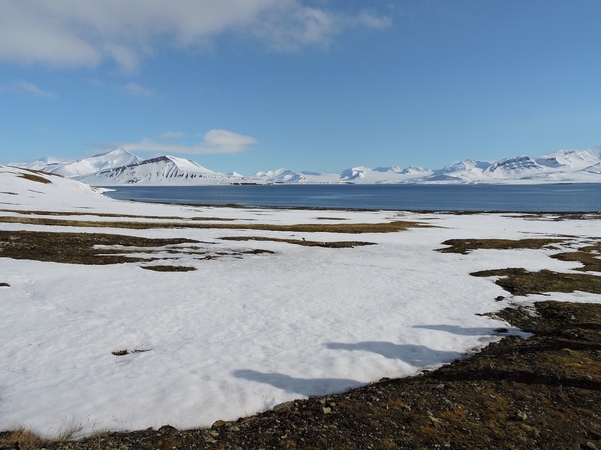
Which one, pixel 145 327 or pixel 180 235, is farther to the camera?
pixel 180 235

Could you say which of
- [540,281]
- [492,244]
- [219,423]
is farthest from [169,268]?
[492,244]

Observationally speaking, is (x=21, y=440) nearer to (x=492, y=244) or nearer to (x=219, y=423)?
(x=219, y=423)

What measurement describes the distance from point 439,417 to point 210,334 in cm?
893

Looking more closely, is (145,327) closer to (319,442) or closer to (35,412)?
(35,412)

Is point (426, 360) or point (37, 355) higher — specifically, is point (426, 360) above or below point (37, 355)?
below

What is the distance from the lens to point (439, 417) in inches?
356

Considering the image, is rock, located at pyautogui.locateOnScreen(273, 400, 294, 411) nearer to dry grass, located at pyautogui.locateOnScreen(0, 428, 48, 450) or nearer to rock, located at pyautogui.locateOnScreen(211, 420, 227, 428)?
rock, located at pyautogui.locateOnScreen(211, 420, 227, 428)

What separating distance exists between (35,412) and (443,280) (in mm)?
22519

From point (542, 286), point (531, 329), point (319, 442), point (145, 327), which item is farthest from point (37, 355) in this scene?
point (542, 286)

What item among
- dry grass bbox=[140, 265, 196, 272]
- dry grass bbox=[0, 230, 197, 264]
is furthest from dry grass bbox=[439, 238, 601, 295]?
dry grass bbox=[0, 230, 197, 264]

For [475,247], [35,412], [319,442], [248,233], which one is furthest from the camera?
[248,233]

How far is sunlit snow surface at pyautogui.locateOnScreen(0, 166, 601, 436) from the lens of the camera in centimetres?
980

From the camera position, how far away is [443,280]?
24609 mm

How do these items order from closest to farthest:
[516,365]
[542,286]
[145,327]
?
[516,365] < [145,327] < [542,286]
